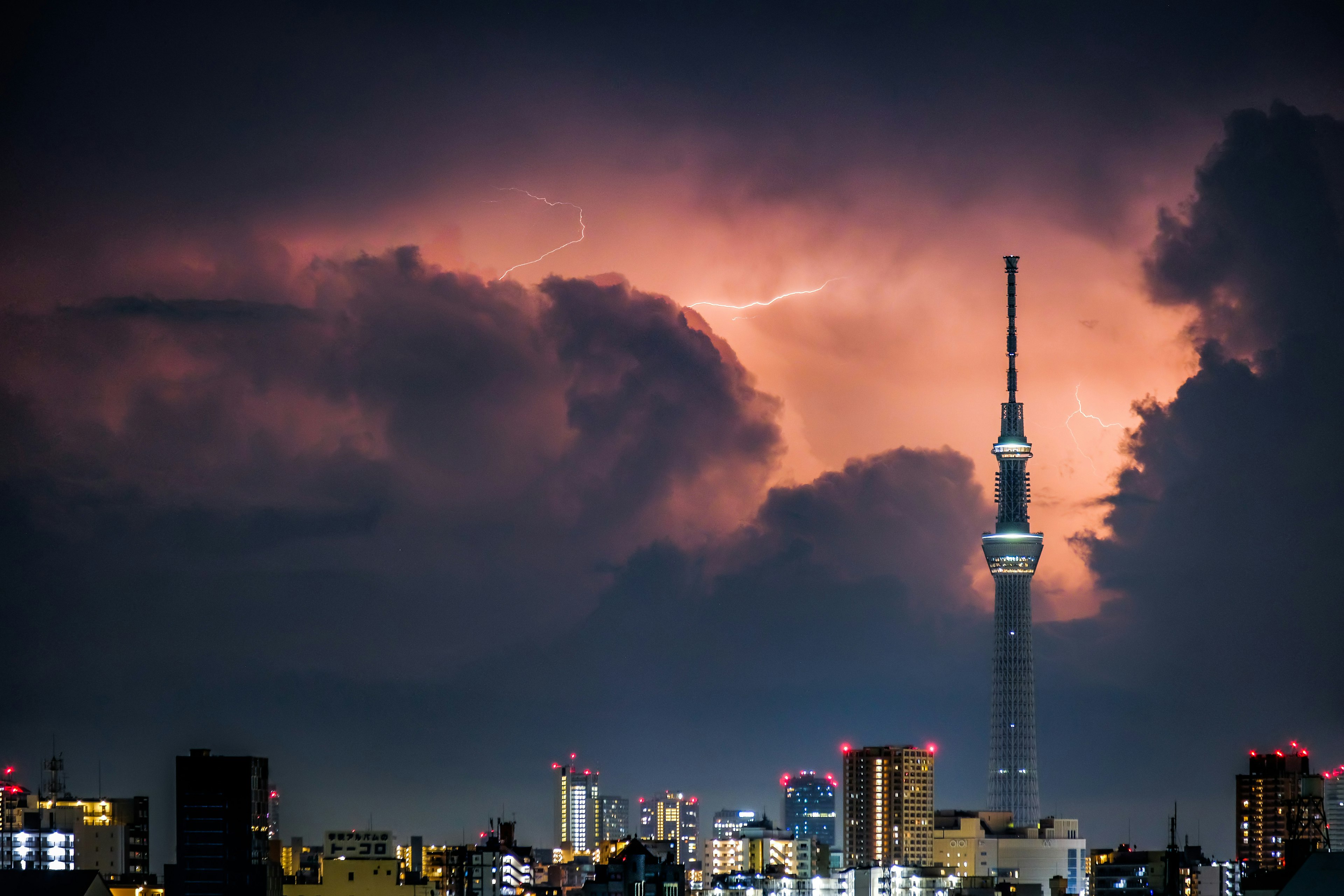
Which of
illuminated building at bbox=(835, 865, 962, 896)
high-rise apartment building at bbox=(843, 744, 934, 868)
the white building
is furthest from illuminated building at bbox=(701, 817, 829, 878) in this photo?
the white building

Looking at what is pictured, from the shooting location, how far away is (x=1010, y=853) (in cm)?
18725

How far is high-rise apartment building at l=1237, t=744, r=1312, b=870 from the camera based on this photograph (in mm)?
167000

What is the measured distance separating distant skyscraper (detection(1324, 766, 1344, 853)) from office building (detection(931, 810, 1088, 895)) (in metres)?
20.1

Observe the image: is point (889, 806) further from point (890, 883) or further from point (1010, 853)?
point (890, 883)

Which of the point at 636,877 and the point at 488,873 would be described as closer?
the point at 636,877

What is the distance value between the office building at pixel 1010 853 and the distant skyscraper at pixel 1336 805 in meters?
20.1

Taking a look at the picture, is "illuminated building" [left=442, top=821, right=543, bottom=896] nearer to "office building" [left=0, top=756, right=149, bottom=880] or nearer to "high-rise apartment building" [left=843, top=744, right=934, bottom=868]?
"office building" [left=0, top=756, right=149, bottom=880]

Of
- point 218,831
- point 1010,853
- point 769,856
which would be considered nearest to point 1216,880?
point 769,856

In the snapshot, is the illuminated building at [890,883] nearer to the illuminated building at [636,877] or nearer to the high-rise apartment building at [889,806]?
the high-rise apartment building at [889,806]

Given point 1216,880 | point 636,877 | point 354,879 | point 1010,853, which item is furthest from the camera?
point 1010,853

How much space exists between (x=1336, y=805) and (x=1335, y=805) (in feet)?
0.08

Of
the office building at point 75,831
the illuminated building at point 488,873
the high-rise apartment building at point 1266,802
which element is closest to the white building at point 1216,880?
the high-rise apartment building at point 1266,802

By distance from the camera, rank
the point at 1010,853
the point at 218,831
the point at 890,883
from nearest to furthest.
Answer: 1. the point at 218,831
2. the point at 890,883
3. the point at 1010,853

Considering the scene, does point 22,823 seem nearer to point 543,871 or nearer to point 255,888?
point 255,888
